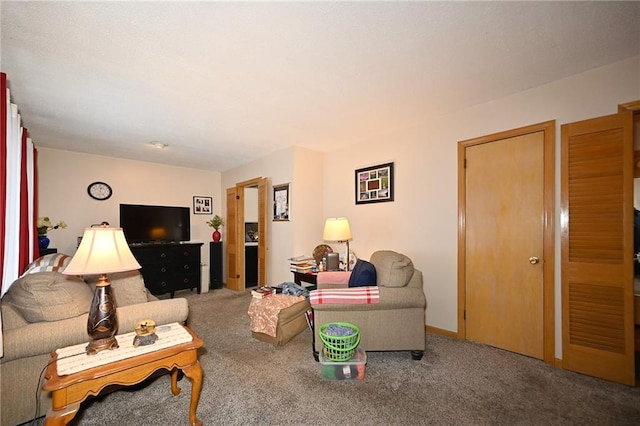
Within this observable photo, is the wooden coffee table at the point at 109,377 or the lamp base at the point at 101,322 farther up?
the lamp base at the point at 101,322

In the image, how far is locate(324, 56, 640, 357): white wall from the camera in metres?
2.12

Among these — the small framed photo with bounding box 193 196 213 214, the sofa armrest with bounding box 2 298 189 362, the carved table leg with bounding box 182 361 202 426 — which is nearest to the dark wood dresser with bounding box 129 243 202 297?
the small framed photo with bounding box 193 196 213 214

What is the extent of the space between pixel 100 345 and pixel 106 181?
4.01 m

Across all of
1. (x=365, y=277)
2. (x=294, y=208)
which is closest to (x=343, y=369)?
(x=365, y=277)

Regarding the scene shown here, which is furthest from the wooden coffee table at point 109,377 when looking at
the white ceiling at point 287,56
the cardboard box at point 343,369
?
the white ceiling at point 287,56

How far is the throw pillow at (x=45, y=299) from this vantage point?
163cm

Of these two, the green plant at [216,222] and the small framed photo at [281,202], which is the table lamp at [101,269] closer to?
the small framed photo at [281,202]

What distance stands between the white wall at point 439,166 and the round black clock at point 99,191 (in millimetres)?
3895

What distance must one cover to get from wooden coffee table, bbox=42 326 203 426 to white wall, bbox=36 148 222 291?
3.64 meters

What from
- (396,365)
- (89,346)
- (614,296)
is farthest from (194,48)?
(614,296)

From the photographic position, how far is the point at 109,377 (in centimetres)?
134

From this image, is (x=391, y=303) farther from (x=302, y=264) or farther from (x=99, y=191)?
(x=99, y=191)

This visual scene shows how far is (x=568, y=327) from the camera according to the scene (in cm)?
217

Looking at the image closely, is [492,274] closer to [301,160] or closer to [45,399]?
[301,160]
